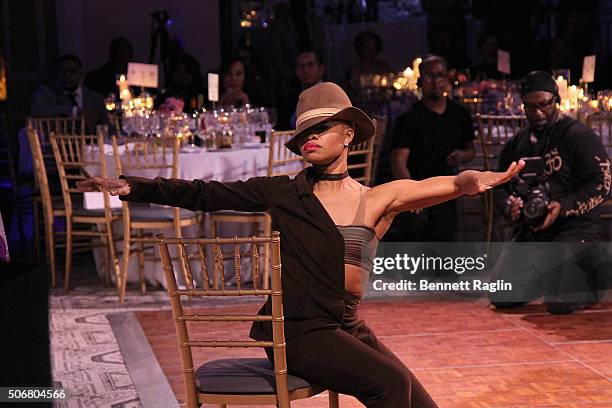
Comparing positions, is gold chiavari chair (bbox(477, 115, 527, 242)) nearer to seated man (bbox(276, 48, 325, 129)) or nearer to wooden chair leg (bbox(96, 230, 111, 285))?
seated man (bbox(276, 48, 325, 129))

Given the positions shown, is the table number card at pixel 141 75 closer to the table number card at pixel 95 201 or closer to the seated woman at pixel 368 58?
the table number card at pixel 95 201

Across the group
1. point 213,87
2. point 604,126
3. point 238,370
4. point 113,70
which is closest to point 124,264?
point 213,87

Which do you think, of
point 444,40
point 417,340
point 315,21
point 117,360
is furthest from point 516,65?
point 117,360

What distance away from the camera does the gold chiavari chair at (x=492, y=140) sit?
6945 mm

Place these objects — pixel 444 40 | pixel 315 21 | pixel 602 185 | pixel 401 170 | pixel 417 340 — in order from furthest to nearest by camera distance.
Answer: pixel 315 21
pixel 444 40
pixel 401 170
pixel 602 185
pixel 417 340

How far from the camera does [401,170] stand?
6566 millimetres

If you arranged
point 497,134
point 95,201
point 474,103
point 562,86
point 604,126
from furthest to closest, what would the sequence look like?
point 474,103 < point 497,134 < point 604,126 < point 562,86 < point 95,201

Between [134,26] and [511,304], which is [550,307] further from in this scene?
[134,26]

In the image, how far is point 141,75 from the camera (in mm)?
8508

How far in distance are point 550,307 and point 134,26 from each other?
7.65m

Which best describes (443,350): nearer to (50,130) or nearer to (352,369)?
(352,369)

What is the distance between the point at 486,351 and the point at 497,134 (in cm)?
269

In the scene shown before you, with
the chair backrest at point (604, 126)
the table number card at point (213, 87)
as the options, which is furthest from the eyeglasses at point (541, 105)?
the table number card at point (213, 87)

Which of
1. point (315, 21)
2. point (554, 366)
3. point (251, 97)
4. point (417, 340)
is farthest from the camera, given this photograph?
point (315, 21)
